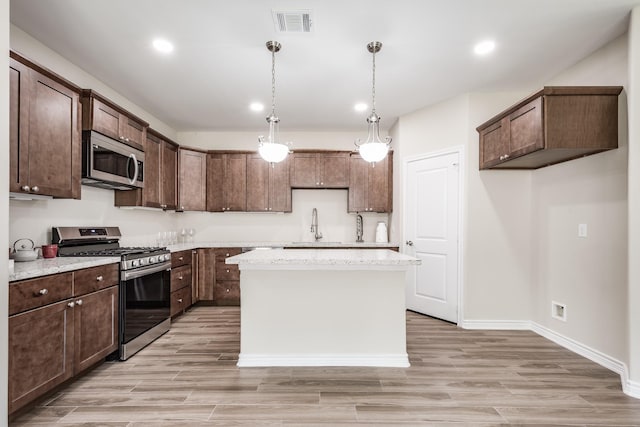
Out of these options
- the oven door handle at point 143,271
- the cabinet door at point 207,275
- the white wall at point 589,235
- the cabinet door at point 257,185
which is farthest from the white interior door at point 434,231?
Answer: the oven door handle at point 143,271

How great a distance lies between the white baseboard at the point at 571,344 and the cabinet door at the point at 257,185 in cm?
315

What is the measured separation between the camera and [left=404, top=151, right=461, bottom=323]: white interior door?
13.2ft

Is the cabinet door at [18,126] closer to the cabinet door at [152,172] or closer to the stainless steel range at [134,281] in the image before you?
the stainless steel range at [134,281]

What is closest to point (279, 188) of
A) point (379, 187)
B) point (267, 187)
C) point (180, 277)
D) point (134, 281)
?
point (267, 187)

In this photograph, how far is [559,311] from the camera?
338 cm

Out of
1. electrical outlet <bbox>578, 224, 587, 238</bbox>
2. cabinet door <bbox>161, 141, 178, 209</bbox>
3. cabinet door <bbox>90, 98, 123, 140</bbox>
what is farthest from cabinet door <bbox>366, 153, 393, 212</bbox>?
cabinet door <bbox>90, 98, 123, 140</bbox>

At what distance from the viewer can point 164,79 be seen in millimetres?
3529

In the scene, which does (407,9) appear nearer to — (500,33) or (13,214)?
(500,33)

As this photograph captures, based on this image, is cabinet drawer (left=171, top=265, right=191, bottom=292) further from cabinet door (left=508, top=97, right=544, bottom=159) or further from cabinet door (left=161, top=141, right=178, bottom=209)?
cabinet door (left=508, top=97, right=544, bottom=159)

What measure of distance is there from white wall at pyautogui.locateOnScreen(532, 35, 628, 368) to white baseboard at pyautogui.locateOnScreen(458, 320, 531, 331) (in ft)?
0.56

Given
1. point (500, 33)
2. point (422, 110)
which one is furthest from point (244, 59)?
point (422, 110)

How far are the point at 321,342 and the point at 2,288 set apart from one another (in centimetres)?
210

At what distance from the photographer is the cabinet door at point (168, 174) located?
4.41 m

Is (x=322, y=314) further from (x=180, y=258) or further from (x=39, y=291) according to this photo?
(x=180, y=258)
